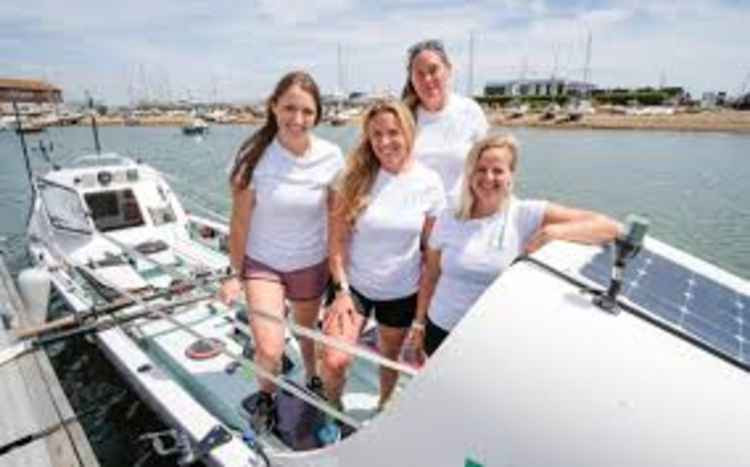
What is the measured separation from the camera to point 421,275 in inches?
124

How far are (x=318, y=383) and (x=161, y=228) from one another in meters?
7.30

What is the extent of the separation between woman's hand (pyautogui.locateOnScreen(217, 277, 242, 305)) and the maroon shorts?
2.6 inches

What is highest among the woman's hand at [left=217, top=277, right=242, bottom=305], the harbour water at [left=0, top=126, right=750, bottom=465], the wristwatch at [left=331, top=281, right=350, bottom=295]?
the wristwatch at [left=331, top=281, right=350, bottom=295]

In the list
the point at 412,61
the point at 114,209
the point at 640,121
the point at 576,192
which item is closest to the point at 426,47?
the point at 412,61

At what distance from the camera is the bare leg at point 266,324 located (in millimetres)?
3207

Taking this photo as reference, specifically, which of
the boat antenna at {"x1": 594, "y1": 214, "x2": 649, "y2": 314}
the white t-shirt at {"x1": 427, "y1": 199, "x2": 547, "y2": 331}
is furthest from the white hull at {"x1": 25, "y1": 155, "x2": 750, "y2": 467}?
the white t-shirt at {"x1": 427, "y1": 199, "x2": 547, "y2": 331}

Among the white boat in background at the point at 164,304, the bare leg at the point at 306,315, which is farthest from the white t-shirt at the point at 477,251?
the bare leg at the point at 306,315

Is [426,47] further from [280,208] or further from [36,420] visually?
[36,420]

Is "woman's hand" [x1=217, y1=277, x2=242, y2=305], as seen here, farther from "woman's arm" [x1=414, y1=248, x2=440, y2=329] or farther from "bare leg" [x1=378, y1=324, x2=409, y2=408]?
"woman's arm" [x1=414, y1=248, x2=440, y2=329]

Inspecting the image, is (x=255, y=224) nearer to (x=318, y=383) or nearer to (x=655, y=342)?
(x=318, y=383)

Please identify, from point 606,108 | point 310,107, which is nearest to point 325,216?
point 310,107

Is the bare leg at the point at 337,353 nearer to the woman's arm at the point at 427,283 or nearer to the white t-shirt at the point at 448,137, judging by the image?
the woman's arm at the point at 427,283

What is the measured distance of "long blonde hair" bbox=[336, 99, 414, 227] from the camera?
3.02 m

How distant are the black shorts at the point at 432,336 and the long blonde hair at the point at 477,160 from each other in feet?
1.84
